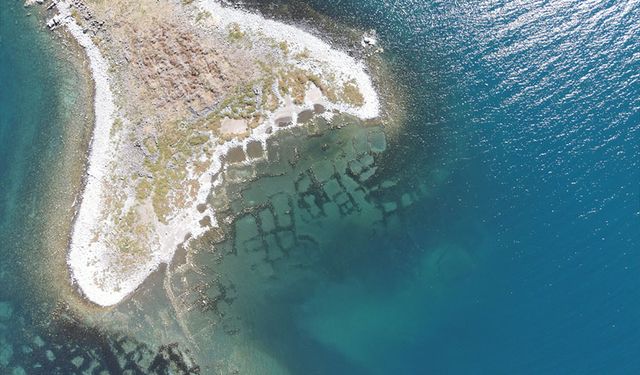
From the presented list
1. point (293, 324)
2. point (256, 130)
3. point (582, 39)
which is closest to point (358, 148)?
point (256, 130)

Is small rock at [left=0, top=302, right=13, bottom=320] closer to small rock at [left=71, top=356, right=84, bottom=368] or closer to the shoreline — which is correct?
the shoreline

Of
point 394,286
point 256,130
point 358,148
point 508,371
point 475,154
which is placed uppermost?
point 256,130

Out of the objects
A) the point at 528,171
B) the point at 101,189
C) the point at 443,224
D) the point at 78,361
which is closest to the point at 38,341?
the point at 78,361

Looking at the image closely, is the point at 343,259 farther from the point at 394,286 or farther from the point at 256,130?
the point at 256,130

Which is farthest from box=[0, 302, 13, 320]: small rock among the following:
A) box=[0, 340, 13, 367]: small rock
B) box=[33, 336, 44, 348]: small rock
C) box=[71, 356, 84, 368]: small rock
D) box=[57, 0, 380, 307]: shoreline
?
box=[71, 356, 84, 368]: small rock

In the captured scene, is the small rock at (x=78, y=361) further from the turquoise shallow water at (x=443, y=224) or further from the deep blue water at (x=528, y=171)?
the deep blue water at (x=528, y=171)

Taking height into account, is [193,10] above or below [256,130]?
above

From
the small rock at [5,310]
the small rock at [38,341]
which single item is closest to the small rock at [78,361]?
the small rock at [38,341]
